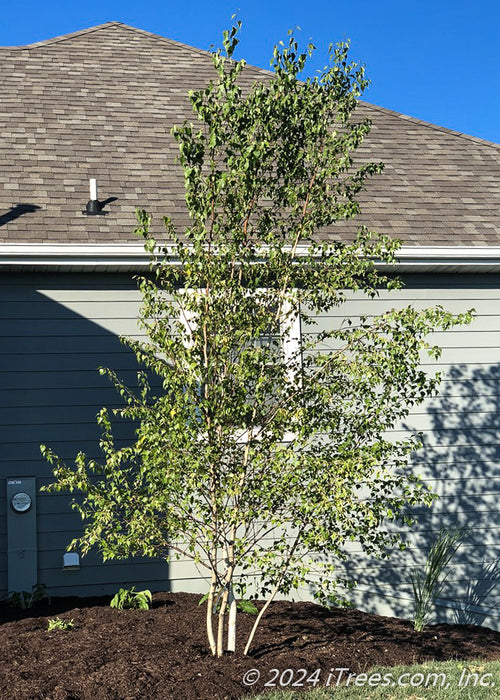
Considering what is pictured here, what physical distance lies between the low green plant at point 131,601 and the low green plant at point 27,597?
656 mm

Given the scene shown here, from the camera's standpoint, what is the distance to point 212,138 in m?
A: 5.37

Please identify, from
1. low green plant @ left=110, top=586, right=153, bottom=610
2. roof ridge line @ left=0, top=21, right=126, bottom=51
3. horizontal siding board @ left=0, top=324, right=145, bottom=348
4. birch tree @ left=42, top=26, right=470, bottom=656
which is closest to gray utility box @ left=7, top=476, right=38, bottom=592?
low green plant @ left=110, top=586, right=153, bottom=610

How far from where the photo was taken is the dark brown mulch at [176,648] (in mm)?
4957

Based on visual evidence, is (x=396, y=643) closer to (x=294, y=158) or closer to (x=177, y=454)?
(x=177, y=454)

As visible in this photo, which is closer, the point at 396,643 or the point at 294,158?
the point at 294,158

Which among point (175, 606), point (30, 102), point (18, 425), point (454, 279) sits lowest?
point (175, 606)

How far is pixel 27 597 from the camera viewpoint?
700cm

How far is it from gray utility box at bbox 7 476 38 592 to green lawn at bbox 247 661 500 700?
2.89 m

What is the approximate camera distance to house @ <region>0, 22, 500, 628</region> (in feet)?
24.4

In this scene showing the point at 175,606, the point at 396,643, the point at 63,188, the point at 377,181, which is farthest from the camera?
the point at 377,181

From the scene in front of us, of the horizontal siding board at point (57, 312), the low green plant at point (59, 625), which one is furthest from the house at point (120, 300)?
the low green plant at point (59, 625)

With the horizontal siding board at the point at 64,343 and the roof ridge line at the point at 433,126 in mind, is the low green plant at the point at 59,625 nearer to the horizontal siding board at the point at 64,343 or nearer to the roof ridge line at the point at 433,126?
the horizontal siding board at the point at 64,343

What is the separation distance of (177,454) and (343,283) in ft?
5.46

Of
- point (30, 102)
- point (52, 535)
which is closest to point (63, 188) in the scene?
point (30, 102)
